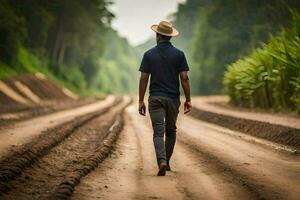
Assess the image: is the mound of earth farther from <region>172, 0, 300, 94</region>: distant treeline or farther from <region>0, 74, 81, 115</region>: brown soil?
<region>172, 0, 300, 94</region>: distant treeline

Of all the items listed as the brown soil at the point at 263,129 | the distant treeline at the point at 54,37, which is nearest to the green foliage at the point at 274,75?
the brown soil at the point at 263,129

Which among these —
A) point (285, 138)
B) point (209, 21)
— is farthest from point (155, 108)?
point (209, 21)

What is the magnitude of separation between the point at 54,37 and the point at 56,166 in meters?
47.9

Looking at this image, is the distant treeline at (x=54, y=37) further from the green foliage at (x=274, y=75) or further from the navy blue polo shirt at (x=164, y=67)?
the navy blue polo shirt at (x=164, y=67)

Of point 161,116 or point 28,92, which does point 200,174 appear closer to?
point 161,116

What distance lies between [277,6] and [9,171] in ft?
127

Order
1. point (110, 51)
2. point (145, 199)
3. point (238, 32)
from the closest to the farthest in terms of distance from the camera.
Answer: point (145, 199)
point (238, 32)
point (110, 51)

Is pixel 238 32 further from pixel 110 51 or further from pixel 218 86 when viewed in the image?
pixel 110 51

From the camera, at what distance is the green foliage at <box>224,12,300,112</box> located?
16469 mm

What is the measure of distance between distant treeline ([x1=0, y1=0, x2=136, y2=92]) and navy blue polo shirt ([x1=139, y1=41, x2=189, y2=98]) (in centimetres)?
2727

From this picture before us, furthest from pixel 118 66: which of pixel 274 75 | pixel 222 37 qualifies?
pixel 274 75

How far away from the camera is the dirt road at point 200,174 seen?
20.2 feet

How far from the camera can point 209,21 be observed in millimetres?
60188

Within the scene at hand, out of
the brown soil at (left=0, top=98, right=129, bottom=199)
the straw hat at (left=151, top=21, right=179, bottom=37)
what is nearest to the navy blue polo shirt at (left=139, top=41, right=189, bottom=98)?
the straw hat at (left=151, top=21, right=179, bottom=37)
